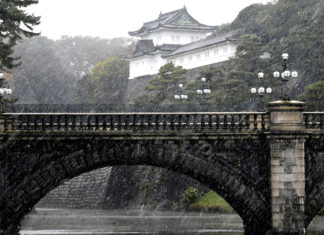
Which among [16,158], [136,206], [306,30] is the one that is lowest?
[136,206]

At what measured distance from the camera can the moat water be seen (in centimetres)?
4194

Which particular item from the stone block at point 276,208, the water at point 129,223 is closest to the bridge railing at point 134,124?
the stone block at point 276,208

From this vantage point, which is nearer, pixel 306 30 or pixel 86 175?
pixel 86 175

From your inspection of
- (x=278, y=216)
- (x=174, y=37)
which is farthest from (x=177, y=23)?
(x=278, y=216)

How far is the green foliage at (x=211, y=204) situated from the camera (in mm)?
51781

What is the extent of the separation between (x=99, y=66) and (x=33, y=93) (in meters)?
8.99

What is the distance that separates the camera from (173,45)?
95.6 m

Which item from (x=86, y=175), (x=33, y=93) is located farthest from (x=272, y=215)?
(x=33, y=93)

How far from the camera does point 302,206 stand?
95.8 ft

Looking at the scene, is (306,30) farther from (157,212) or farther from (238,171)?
(238,171)

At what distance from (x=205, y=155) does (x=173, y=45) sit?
6669 cm

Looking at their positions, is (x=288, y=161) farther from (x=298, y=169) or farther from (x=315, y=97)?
(x=315, y=97)

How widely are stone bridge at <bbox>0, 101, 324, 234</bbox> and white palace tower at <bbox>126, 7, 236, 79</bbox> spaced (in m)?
51.7

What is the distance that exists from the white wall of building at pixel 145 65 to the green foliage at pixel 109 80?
1.83 m
